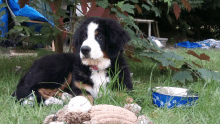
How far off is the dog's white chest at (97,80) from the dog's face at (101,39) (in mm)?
59

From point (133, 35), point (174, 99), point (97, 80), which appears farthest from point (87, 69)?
point (133, 35)

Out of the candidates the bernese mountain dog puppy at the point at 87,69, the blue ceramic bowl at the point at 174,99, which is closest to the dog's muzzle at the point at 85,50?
the bernese mountain dog puppy at the point at 87,69

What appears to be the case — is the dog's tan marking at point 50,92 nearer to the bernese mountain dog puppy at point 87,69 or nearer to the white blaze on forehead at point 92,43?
the bernese mountain dog puppy at point 87,69

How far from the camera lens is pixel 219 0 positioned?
10.9m

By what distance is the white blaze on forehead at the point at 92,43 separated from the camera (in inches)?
75.8

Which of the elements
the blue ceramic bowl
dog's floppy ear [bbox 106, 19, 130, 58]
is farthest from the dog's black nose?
the blue ceramic bowl

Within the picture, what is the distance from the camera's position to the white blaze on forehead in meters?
1.92

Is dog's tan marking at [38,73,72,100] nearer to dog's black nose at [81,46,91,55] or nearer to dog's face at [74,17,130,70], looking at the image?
dog's face at [74,17,130,70]

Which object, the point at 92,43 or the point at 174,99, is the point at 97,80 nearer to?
the point at 92,43

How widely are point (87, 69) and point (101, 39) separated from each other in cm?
33

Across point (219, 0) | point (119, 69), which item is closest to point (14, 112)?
point (119, 69)

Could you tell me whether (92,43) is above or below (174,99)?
above

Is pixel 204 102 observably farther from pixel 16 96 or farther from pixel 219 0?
pixel 219 0

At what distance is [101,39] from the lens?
205cm
